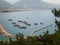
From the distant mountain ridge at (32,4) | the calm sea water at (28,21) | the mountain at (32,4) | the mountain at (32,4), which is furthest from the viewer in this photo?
the mountain at (32,4)

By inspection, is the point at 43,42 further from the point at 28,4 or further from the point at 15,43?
the point at 28,4

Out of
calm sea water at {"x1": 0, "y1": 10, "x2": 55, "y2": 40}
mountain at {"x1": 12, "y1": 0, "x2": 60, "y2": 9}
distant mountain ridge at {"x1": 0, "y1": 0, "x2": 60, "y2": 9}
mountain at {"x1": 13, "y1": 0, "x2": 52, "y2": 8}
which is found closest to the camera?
calm sea water at {"x1": 0, "y1": 10, "x2": 55, "y2": 40}

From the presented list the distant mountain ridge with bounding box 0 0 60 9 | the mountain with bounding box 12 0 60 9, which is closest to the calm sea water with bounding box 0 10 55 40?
the distant mountain ridge with bounding box 0 0 60 9

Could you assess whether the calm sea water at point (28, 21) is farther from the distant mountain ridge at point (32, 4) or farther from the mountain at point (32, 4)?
the mountain at point (32, 4)

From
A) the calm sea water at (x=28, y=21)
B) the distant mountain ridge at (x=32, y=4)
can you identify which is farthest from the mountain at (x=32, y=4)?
the calm sea water at (x=28, y=21)

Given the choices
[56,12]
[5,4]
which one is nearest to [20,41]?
[56,12]

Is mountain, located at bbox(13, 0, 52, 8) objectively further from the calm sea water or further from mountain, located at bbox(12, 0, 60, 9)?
the calm sea water

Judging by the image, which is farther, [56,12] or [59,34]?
[56,12]

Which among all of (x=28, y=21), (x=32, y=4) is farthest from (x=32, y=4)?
(x=28, y=21)

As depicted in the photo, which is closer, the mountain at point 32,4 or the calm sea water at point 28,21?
the calm sea water at point 28,21

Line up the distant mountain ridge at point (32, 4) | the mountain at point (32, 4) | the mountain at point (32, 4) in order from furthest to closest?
the mountain at point (32, 4) → the mountain at point (32, 4) → the distant mountain ridge at point (32, 4)

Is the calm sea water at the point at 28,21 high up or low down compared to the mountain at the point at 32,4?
up
